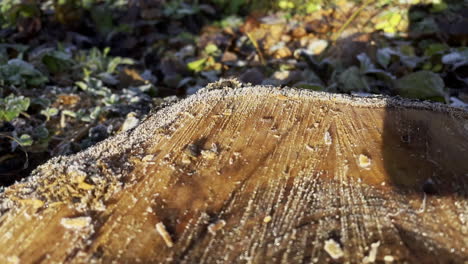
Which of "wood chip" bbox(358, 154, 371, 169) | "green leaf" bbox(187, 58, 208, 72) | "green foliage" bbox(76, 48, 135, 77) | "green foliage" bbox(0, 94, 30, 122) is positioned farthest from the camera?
"green leaf" bbox(187, 58, 208, 72)

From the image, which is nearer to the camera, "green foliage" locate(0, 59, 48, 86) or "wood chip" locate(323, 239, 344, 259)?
"wood chip" locate(323, 239, 344, 259)

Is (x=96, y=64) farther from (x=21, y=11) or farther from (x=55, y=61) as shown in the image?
(x=21, y=11)

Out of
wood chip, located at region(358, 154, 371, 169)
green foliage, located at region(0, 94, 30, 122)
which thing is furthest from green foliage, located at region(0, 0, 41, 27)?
wood chip, located at region(358, 154, 371, 169)

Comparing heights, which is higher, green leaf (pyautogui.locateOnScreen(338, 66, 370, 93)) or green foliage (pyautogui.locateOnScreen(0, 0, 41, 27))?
green foliage (pyautogui.locateOnScreen(0, 0, 41, 27))

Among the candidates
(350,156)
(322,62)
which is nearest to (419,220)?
(350,156)

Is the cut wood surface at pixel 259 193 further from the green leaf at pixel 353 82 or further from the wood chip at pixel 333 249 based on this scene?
the green leaf at pixel 353 82

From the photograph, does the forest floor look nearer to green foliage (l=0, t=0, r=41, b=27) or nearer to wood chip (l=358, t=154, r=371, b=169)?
green foliage (l=0, t=0, r=41, b=27)

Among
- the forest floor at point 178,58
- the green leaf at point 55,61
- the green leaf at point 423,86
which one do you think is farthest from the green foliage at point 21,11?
the green leaf at point 423,86

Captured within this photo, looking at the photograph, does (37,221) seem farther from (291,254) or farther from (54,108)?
(54,108)
